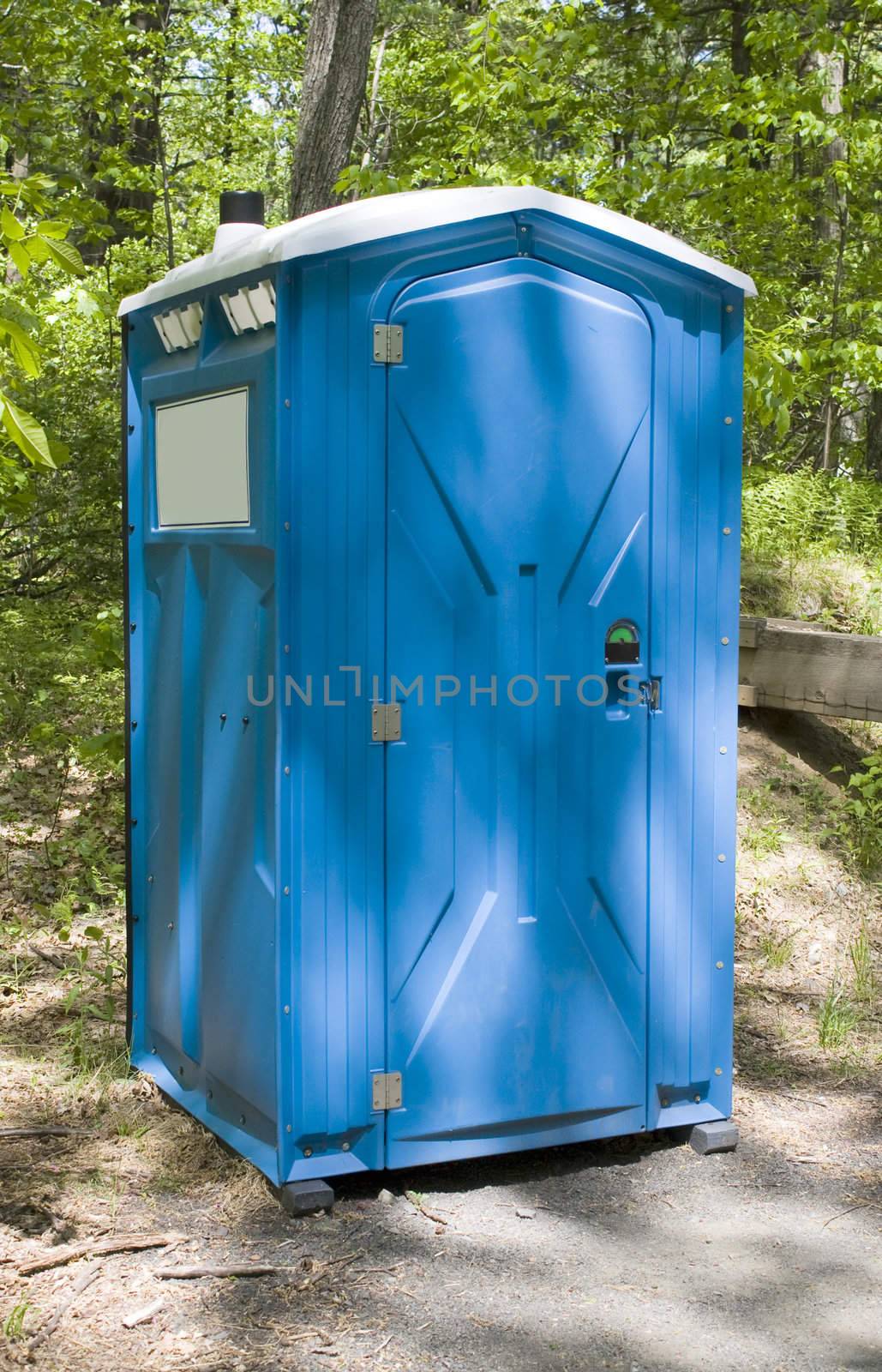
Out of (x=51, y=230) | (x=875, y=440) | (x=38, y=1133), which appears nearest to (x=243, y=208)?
(x=51, y=230)

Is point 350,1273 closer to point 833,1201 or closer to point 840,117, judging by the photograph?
point 833,1201

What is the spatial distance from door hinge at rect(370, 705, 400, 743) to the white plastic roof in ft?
3.42

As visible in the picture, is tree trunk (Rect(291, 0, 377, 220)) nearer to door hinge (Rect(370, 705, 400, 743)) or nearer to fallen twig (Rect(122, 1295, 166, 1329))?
door hinge (Rect(370, 705, 400, 743))

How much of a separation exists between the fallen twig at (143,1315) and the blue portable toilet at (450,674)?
1.51 ft

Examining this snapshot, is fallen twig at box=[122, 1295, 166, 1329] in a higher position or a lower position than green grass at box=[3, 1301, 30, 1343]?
lower

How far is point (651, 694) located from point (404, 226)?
1.31 m

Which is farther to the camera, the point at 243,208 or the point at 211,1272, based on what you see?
the point at 243,208

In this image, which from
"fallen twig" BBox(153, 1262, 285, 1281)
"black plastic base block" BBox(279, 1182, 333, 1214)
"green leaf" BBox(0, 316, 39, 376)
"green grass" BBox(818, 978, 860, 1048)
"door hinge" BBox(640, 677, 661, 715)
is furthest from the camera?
"green grass" BBox(818, 978, 860, 1048)

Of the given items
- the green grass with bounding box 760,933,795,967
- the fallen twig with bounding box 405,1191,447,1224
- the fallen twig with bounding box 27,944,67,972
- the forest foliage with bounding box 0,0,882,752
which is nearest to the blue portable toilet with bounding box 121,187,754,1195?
the fallen twig with bounding box 405,1191,447,1224

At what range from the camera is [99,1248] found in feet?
9.76

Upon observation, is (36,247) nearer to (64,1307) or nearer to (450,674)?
(450,674)

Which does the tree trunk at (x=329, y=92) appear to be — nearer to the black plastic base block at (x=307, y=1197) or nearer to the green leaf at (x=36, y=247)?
the green leaf at (x=36, y=247)

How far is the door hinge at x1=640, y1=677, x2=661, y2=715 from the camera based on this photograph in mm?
3436

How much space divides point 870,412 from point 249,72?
8397 mm
